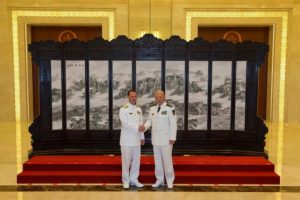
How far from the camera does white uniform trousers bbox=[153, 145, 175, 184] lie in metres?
6.55

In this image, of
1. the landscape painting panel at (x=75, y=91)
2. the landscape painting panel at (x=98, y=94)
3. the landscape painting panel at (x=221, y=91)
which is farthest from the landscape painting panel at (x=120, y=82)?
the landscape painting panel at (x=221, y=91)

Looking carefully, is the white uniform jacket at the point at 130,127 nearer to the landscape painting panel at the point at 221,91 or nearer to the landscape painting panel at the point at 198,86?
the landscape painting panel at the point at 198,86

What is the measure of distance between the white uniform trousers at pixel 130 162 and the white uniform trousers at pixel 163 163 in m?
0.34

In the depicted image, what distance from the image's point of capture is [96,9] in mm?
13406

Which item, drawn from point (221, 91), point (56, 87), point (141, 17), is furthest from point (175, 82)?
point (141, 17)

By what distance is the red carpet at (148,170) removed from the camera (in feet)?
22.9

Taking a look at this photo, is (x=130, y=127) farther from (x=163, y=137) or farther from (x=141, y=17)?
(x=141, y=17)

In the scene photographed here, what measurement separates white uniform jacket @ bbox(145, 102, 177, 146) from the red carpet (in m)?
0.89

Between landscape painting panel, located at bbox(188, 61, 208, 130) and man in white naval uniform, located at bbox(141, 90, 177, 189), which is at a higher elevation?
landscape painting panel, located at bbox(188, 61, 208, 130)

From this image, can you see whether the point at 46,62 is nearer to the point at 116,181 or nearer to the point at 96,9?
the point at 116,181

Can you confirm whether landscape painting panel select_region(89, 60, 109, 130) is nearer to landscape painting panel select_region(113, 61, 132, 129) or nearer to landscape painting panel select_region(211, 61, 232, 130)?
landscape painting panel select_region(113, 61, 132, 129)

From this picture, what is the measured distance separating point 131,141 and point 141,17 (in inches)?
303

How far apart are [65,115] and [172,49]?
115 inches

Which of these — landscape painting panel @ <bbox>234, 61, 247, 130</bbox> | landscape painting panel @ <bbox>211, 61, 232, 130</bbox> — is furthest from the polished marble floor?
landscape painting panel @ <bbox>211, 61, 232, 130</bbox>
